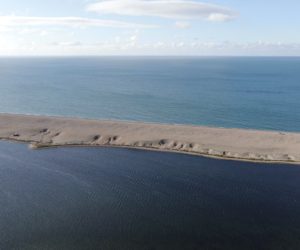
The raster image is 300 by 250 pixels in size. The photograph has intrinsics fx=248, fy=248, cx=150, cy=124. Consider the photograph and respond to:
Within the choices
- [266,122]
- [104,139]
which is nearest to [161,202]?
[104,139]

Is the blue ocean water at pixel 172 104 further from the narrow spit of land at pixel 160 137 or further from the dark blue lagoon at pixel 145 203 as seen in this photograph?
the dark blue lagoon at pixel 145 203

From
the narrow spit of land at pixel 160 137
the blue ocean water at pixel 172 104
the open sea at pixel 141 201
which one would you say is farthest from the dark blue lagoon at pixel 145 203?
the blue ocean water at pixel 172 104

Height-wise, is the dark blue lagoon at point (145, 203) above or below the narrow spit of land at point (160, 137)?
below

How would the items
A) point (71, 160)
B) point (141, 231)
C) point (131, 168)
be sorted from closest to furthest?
point (141, 231), point (131, 168), point (71, 160)

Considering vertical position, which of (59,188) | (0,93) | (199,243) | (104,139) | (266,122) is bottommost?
(199,243)

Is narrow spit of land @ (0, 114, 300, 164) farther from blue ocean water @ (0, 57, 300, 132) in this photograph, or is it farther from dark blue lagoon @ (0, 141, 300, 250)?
blue ocean water @ (0, 57, 300, 132)

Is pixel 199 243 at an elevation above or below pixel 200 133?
below

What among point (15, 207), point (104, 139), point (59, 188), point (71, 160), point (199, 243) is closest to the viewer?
point (199, 243)

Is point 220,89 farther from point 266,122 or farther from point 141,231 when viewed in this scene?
point 141,231
